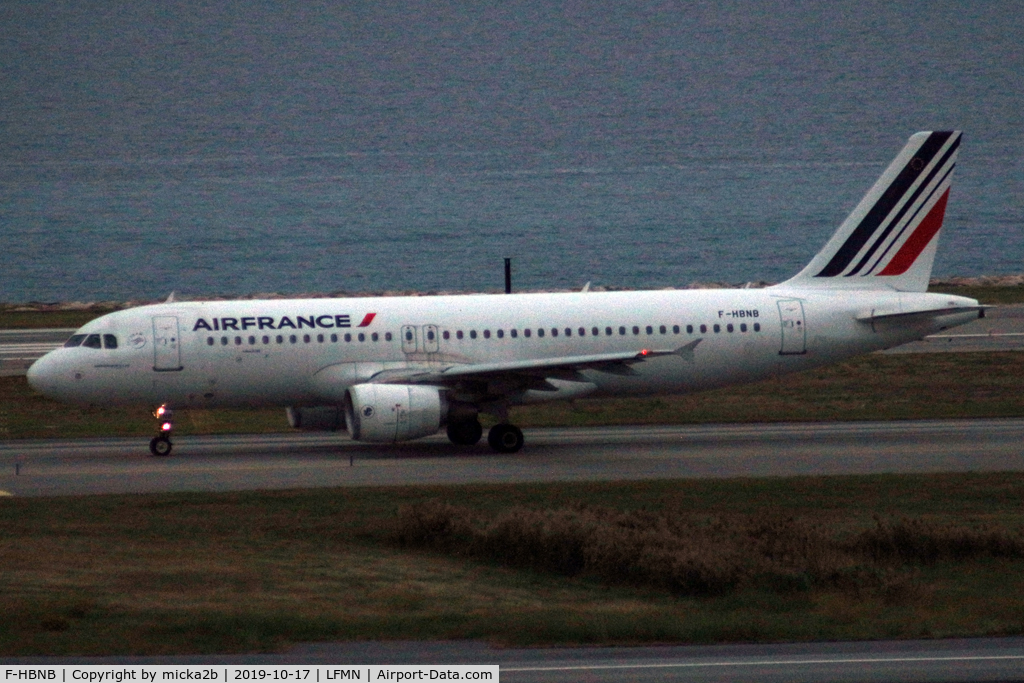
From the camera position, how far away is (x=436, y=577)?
2147 cm

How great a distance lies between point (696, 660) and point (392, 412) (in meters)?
17.5

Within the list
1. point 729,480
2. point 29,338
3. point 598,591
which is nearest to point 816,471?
point 729,480

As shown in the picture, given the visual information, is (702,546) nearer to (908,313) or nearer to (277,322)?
(277,322)

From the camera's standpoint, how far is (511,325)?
119ft

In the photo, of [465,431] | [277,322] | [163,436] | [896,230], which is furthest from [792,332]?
[163,436]

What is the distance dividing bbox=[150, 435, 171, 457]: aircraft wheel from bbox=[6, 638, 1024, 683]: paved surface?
18.6m

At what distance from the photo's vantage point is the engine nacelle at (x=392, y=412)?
3309 centimetres

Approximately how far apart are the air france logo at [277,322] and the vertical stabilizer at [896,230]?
38.1 feet

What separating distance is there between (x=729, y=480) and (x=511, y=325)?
27.5 ft

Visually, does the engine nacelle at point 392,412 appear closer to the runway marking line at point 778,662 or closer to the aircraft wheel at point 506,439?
the aircraft wheel at point 506,439

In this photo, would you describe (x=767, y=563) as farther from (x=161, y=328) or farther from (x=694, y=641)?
(x=161, y=328)

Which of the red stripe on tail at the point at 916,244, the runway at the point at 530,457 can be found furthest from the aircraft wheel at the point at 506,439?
the red stripe on tail at the point at 916,244

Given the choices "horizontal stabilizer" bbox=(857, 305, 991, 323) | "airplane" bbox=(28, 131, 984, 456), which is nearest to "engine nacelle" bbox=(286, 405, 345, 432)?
"airplane" bbox=(28, 131, 984, 456)

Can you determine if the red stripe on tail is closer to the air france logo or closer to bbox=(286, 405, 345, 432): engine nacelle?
the air france logo
